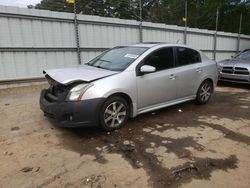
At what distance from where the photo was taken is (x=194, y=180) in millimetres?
2801

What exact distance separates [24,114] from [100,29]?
15.9ft

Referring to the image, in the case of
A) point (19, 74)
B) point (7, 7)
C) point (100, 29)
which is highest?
point (7, 7)

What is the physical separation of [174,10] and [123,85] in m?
20.0

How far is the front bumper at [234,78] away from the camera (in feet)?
27.4

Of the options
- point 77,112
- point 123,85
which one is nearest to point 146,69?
point 123,85

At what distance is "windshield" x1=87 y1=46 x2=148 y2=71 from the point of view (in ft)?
14.9

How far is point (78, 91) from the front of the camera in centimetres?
381

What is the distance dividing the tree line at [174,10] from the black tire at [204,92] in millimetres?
5386

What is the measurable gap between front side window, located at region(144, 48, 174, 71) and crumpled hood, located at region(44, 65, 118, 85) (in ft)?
2.86

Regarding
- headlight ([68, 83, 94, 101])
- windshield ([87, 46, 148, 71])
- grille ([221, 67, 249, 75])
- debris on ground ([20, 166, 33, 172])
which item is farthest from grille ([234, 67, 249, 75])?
debris on ground ([20, 166, 33, 172])

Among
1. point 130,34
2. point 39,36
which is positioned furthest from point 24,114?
point 130,34

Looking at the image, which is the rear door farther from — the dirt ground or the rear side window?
the dirt ground

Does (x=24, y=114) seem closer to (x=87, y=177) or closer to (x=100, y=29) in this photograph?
(x=87, y=177)

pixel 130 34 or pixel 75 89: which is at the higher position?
pixel 130 34
